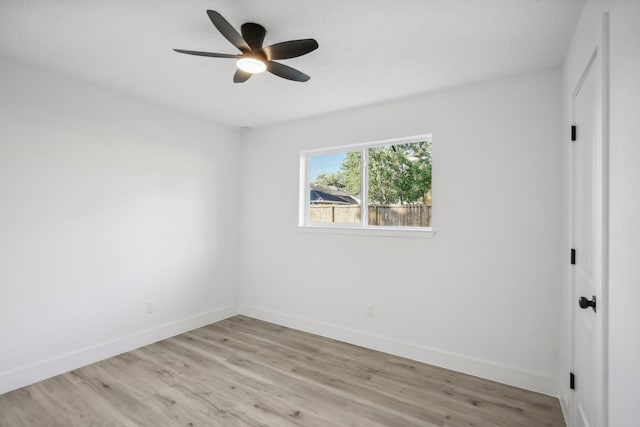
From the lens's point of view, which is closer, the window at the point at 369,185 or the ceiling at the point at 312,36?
the ceiling at the point at 312,36

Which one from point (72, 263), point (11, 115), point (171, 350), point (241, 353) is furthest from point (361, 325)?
point (11, 115)

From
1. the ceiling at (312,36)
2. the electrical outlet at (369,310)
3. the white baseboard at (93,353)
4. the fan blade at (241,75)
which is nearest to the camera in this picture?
the ceiling at (312,36)

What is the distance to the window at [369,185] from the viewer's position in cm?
313

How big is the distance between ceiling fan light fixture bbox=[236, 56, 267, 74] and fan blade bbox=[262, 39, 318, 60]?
8 cm

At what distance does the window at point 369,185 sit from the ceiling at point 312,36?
602 mm

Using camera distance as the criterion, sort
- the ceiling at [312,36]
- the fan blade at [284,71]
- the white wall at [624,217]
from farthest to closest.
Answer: the fan blade at [284,71] < the ceiling at [312,36] < the white wall at [624,217]

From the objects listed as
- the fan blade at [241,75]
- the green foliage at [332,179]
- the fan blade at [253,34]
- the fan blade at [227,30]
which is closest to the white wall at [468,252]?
the green foliage at [332,179]

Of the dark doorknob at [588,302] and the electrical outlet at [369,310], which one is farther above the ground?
the dark doorknob at [588,302]

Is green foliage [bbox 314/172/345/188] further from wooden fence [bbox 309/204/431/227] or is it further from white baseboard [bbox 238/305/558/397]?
white baseboard [bbox 238/305/558/397]

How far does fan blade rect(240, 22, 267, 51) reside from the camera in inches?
74.3

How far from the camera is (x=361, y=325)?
3314 mm

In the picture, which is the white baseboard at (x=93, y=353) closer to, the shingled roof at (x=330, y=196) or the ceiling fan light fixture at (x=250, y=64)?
the shingled roof at (x=330, y=196)

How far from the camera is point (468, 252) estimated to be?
274cm

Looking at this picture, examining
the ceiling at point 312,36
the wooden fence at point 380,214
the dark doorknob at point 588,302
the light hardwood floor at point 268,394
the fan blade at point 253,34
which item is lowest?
the light hardwood floor at point 268,394
